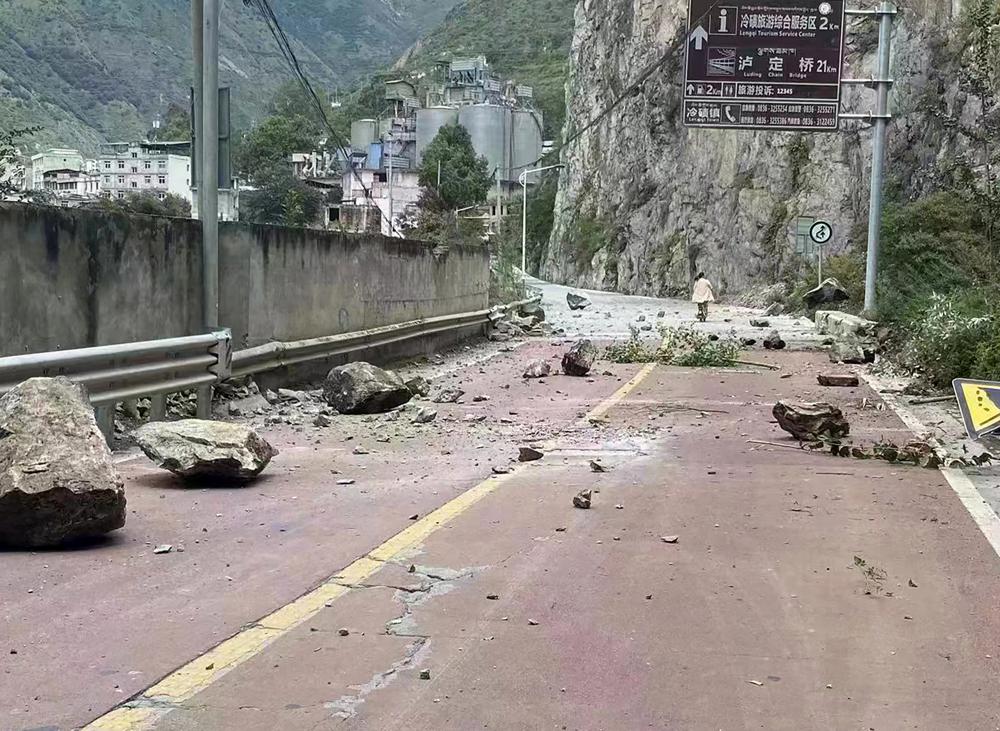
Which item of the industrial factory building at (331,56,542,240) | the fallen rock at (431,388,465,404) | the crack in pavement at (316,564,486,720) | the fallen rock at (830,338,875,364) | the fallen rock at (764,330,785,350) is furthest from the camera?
the industrial factory building at (331,56,542,240)

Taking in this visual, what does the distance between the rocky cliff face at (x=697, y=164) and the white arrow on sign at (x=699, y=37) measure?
20.3 feet

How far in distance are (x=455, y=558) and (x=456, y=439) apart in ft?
12.9

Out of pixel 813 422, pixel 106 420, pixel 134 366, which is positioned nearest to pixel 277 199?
pixel 134 366

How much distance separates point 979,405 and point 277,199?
42244 millimetres

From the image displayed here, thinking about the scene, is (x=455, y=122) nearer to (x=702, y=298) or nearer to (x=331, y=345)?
(x=702, y=298)

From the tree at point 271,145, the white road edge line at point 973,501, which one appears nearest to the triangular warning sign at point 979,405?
the white road edge line at point 973,501

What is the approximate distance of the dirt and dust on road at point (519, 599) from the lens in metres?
3.72

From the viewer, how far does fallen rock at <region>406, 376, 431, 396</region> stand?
12029 mm

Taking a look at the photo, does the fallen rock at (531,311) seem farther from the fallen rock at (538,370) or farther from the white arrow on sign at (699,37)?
the fallen rock at (538,370)

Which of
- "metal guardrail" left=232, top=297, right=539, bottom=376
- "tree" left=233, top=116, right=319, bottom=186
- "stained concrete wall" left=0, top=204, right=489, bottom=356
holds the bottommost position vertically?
"metal guardrail" left=232, top=297, right=539, bottom=376

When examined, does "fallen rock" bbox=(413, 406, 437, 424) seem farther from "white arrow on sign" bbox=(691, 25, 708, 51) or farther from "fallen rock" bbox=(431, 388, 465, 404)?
"white arrow on sign" bbox=(691, 25, 708, 51)

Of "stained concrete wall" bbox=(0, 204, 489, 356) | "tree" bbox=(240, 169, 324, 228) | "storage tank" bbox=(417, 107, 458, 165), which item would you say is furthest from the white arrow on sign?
"storage tank" bbox=(417, 107, 458, 165)

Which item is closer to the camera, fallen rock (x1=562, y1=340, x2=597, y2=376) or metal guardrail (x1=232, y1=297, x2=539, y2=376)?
metal guardrail (x1=232, y1=297, x2=539, y2=376)

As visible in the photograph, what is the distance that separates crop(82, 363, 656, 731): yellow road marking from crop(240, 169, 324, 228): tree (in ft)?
83.0
